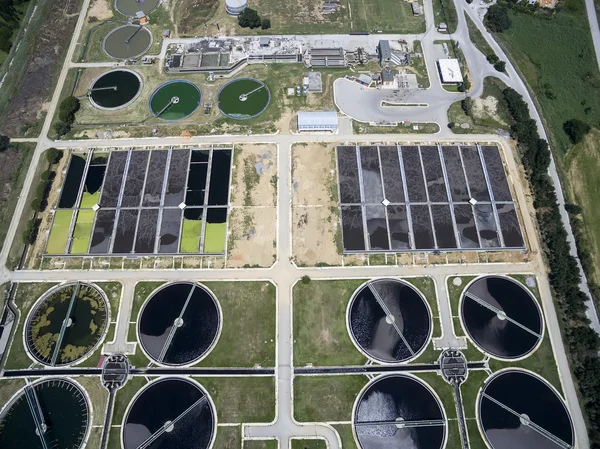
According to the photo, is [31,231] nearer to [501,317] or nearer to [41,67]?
[41,67]

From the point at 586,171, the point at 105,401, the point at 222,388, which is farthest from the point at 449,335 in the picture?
the point at 105,401

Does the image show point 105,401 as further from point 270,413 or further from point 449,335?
point 449,335

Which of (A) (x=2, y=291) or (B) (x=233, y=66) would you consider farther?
(B) (x=233, y=66)

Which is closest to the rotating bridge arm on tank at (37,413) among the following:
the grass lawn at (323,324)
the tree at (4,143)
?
the grass lawn at (323,324)

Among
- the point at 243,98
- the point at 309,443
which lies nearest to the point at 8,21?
the point at 243,98

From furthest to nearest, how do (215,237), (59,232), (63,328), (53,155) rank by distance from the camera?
(53,155) < (59,232) < (215,237) < (63,328)

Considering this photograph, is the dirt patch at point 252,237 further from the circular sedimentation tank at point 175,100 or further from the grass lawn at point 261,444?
the grass lawn at point 261,444

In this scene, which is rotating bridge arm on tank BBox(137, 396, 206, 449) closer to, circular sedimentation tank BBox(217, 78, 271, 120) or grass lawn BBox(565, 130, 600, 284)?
circular sedimentation tank BBox(217, 78, 271, 120)
